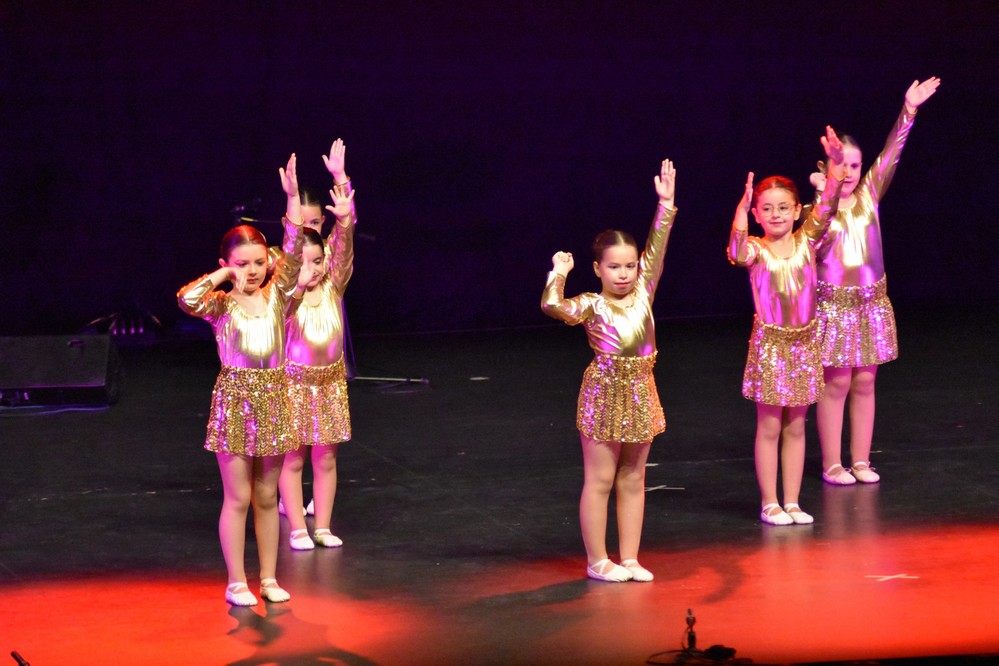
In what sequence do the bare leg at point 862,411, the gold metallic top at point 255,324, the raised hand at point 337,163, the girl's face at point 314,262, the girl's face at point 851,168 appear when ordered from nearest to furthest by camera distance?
the gold metallic top at point 255,324 < the raised hand at point 337,163 < the girl's face at point 314,262 < the girl's face at point 851,168 < the bare leg at point 862,411

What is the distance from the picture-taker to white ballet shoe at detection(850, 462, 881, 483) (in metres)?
A: 5.58

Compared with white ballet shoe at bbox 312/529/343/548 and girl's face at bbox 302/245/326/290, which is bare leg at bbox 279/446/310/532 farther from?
girl's face at bbox 302/245/326/290

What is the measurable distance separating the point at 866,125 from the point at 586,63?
2367mm

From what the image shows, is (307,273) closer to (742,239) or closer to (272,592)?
(272,592)

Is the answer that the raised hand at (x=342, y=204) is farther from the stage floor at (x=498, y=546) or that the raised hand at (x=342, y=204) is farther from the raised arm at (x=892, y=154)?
the raised arm at (x=892, y=154)

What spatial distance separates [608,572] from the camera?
14.3ft

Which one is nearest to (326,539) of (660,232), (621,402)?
(621,402)

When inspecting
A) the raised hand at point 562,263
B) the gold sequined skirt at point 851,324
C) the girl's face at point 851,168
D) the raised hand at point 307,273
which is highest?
the girl's face at point 851,168

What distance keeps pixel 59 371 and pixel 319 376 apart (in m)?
3.32

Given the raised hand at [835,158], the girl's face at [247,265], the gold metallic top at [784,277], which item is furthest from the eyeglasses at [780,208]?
the girl's face at [247,265]

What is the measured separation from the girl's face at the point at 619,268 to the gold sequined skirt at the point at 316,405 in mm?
1122

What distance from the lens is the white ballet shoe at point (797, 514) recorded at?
16.4 ft

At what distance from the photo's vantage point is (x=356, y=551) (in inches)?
188

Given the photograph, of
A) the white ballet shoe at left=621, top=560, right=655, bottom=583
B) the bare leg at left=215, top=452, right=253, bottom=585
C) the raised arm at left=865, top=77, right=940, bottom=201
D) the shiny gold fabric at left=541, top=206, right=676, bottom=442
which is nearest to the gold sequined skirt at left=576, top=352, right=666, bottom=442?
the shiny gold fabric at left=541, top=206, right=676, bottom=442
